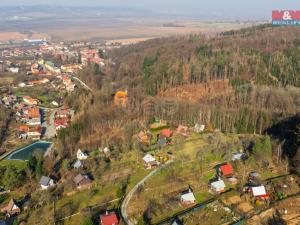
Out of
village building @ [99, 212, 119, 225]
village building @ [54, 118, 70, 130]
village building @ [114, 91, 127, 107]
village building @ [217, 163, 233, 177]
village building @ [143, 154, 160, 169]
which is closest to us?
village building @ [99, 212, 119, 225]

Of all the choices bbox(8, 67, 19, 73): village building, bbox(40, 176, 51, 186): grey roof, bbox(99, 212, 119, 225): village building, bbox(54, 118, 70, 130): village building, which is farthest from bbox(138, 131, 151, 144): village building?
bbox(8, 67, 19, 73): village building

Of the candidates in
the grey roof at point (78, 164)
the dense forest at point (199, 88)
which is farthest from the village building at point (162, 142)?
the grey roof at point (78, 164)

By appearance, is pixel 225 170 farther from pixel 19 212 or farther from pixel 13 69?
pixel 13 69

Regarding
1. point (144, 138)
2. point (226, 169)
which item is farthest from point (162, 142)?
point (226, 169)

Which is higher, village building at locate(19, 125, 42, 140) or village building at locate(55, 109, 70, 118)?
village building at locate(55, 109, 70, 118)

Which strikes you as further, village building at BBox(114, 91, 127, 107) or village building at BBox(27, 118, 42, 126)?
village building at BBox(114, 91, 127, 107)

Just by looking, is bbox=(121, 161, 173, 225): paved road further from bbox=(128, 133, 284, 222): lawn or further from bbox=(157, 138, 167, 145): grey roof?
bbox=(157, 138, 167, 145): grey roof
